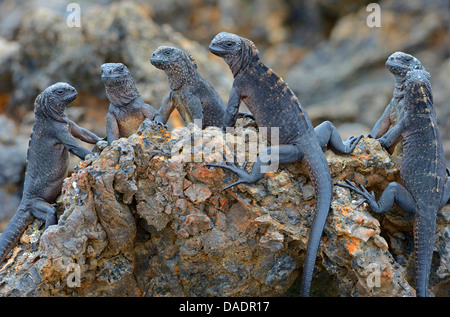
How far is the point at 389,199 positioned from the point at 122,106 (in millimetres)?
2639

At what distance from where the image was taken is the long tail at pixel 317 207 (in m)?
3.92

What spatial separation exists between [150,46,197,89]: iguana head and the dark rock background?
199cm

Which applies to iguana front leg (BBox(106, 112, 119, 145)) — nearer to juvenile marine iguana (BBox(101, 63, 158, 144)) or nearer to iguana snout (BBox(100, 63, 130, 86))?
juvenile marine iguana (BBox(101, 63, 158, 144))

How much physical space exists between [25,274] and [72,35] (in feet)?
16.0

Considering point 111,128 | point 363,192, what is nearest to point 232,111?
point 111,128

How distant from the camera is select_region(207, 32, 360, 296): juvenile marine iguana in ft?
13.1

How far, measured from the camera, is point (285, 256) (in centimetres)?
430

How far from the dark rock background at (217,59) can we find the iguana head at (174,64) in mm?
1993

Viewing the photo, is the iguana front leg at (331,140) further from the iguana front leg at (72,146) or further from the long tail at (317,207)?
the iguana front leg at (72,146)

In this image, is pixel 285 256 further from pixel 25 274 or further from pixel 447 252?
pixel 25 274

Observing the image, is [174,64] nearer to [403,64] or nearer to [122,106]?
[122,106]

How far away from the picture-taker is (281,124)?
4.25 meters

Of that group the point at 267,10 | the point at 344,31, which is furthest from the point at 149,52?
the point at 267,10

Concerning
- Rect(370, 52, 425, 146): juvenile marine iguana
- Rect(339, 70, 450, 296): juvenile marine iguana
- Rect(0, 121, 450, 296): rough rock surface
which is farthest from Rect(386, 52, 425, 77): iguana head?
Rect(0, 121, 450, 296): rough rock surface
